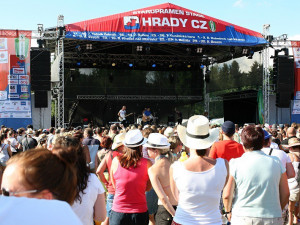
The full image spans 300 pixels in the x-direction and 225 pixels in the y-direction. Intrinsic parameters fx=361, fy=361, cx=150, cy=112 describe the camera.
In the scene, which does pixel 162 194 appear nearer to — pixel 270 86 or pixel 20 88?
pixel 20 88

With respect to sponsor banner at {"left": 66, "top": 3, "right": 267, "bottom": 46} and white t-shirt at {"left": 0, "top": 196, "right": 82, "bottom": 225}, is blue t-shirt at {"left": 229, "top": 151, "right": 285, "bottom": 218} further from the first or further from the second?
sponsor banner at {"left": 66, "top": 3, "right": 267, "bottom": 46}

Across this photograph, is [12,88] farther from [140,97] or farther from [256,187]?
[256,187]

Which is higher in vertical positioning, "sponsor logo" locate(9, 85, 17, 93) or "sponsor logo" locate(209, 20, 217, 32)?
"sponsor logo" locate(209, 20, 217, 32)

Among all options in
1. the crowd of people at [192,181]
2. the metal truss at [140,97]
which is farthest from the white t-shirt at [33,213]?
the metal truss at [140,97]

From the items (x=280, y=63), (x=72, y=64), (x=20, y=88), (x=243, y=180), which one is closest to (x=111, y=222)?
(x=243, y=180)

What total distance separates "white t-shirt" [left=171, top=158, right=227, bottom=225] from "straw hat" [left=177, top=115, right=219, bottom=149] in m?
0.17

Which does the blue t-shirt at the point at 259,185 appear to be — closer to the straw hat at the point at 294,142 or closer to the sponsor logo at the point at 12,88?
the straw hat at the point at 294,142

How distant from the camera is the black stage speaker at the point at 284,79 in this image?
1656 cm

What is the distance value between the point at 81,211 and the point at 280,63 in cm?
1578

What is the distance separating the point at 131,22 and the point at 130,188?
487 inches

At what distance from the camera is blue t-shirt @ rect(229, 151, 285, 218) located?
9.38ft

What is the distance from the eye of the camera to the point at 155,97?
890 inches

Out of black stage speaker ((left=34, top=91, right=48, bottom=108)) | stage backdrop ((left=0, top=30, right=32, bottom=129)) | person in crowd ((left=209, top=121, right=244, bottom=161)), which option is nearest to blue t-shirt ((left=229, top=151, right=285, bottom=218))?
person in crowd ((left=209, top=121, right=244, bottom=161))

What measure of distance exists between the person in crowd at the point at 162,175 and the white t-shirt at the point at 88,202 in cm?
79
